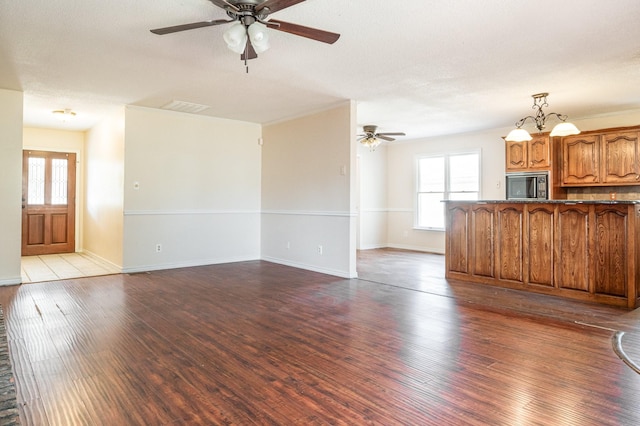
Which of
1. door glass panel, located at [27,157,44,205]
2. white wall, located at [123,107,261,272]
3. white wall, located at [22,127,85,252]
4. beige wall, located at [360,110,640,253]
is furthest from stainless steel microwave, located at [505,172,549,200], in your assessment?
door glass panel, located at [27,157,44,205]

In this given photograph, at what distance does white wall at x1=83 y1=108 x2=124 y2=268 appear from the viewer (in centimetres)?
618

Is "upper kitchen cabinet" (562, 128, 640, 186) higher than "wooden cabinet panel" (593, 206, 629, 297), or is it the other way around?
"upper kitchen cabinet" (562, 128, 640, 186)

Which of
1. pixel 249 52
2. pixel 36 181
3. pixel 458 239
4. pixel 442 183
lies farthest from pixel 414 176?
pixel 36 181

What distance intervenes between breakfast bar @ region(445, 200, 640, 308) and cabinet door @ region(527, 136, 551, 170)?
2272 mm

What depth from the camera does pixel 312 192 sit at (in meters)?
6.34

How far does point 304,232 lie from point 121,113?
343 centimetres

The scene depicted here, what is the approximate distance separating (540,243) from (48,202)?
885 centimetres

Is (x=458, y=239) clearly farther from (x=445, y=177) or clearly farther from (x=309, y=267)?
(x=445, y=177)

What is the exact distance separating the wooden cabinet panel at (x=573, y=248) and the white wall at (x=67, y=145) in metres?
8.77

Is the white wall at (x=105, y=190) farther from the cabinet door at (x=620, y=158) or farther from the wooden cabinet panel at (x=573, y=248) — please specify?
the cabinet door at (x=620, y=158)

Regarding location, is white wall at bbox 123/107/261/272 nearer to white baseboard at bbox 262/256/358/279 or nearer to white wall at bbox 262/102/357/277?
white wall at bbox 262/102/357/277

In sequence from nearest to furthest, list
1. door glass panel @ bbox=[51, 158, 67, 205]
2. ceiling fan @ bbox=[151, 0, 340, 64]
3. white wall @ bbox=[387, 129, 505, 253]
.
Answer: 1. ceiling fan @ bbox=[151, 0, 340, 64]
2. white wall @ bbox=[387, 129, 505, 253]
3. door glass panel @ bbox=[51, 158, 67, 205]

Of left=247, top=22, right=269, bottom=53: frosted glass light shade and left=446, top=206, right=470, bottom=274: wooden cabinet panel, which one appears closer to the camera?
left=247, top=22, right=269, bottom=53: frosted glass light shade

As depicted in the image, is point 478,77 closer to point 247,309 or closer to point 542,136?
point 542,136
